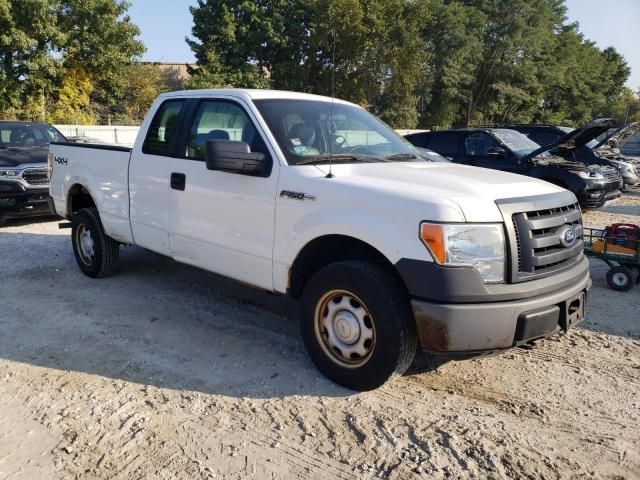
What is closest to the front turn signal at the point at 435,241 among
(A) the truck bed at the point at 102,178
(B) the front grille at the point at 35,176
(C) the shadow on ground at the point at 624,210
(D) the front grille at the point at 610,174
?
(A) the truck bed at the point at 102,178

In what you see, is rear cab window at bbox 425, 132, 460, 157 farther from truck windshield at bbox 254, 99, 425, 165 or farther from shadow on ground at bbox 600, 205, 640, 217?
truck windshield at bbox 254, 99, 425, 165

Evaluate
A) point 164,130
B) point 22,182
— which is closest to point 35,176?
point 22,182

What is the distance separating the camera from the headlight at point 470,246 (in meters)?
3.20

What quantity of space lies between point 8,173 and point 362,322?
7.66 metres

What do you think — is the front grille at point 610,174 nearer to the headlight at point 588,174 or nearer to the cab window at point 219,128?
the headlight at point 588,174

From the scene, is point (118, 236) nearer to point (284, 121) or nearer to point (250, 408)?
point (284, 121)

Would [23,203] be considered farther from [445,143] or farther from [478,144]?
[478,144]

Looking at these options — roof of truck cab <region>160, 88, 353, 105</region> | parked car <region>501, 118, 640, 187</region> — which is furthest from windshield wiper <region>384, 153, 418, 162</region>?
parked car <region>501, 118, 640, 187</region>

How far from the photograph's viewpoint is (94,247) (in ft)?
20.2

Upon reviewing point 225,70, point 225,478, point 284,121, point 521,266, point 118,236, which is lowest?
point 225,478

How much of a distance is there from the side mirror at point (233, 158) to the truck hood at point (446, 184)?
1.82 feet

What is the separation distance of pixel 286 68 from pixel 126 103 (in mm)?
11634

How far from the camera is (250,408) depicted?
354cm

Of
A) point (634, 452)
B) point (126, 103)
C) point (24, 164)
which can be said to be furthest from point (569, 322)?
point (126, 103)
